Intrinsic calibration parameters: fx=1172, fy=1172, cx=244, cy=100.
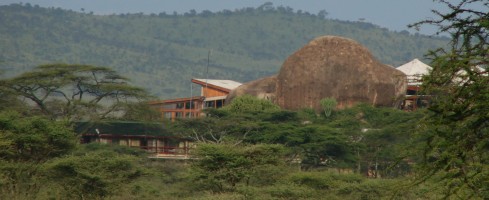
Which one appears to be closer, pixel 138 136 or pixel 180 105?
pixel 138 136

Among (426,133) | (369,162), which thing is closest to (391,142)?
(369,162)

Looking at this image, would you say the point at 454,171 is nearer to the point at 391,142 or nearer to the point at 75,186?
the point at 75,186

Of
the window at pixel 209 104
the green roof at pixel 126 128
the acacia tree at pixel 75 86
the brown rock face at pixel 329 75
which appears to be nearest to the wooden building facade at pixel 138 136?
the green roof at pixel 126 128

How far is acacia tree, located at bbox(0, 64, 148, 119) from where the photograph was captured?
269ft

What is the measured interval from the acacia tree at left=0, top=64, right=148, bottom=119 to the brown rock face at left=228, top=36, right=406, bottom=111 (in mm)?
14275

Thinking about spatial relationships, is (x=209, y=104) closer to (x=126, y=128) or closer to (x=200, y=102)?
(x=200, y=102)

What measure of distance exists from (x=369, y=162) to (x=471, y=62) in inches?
2258

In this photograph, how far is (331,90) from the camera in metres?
94.8

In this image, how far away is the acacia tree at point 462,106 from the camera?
11.8 metres

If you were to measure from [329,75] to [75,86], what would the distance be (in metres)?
20.8

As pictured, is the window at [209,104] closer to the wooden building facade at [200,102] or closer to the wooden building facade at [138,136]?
the wooden building facade at [200,102]

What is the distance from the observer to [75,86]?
8844cm

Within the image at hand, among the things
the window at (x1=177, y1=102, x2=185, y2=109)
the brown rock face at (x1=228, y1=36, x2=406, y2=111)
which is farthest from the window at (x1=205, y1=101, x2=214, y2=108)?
the brown rock face at (x1=228, y1=36, x2=406, y2=111)

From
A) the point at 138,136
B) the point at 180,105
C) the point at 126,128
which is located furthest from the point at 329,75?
the point at 180,105
